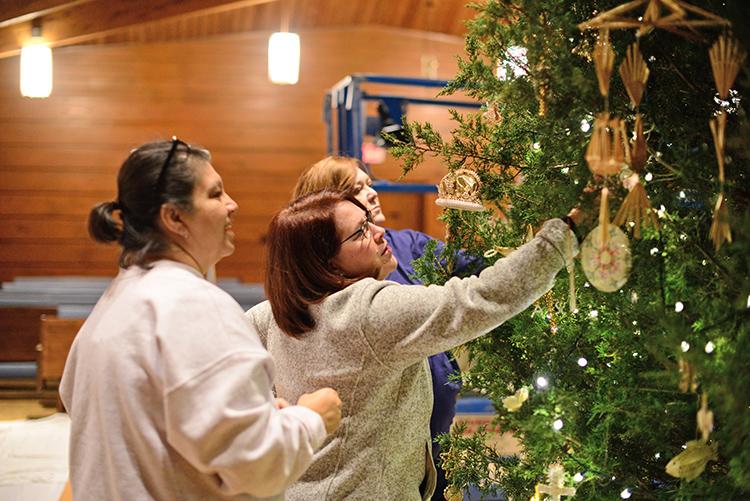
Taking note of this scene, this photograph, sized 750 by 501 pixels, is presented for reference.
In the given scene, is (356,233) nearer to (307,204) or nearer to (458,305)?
(307,204)

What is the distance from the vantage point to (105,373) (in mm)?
1176

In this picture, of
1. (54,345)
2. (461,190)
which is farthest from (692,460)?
(54,345)

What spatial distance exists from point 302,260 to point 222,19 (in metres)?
6.49

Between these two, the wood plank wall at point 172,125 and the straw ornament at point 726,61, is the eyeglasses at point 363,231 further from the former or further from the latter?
the wood plank wall at point 172,125

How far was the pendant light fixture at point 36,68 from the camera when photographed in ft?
21.4

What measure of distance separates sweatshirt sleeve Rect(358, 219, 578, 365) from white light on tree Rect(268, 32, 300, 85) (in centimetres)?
587

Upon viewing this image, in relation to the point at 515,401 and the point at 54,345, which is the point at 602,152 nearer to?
the point at 515,401

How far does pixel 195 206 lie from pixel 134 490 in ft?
1.40

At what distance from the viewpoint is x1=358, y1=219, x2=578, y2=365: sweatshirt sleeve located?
1271 millimetres

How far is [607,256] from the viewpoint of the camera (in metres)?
1.19

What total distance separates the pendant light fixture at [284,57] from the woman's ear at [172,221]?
5.95 meters

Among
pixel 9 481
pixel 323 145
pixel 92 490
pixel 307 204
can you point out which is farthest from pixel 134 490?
pixel 323 145

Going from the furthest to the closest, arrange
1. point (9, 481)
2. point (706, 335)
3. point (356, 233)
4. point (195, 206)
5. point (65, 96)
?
point (65, 96), point (9, 481), point (356, 233), point (195, 206), point (706, 335)

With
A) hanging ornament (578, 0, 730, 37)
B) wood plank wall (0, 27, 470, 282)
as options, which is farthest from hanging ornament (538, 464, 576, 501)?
wood plank wall (0, 27, 470, 282)
